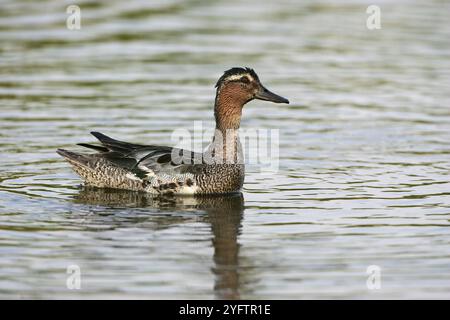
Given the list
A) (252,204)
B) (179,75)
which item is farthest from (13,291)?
(179,75)

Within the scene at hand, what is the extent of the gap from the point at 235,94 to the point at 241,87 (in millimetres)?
115

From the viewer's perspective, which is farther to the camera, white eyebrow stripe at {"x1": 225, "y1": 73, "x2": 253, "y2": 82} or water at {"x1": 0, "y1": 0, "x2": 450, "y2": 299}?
white eyebrow stripe at {"x1": 225, "y1": 73, "x2": 253, "y2": 82}

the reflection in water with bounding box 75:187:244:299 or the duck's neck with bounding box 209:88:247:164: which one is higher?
the duck's neck with bounding box 209:88:247:164

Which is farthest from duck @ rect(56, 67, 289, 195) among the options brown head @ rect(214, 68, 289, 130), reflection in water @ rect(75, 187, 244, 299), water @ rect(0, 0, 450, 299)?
water @ rect(0, 0, 450, 299)

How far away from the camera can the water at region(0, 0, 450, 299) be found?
9.54 meters

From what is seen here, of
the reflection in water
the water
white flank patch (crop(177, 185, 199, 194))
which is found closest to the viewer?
the water

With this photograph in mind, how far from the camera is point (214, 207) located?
12203mm

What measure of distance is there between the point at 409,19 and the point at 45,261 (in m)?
16.3

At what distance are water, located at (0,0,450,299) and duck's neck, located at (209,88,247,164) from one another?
1.85 ft

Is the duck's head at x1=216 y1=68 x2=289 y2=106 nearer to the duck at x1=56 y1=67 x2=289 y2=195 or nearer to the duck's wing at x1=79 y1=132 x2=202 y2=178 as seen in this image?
the duck at x1=56 y1=67 x2=289 y2=195

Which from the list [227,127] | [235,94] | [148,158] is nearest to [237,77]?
[235,94]

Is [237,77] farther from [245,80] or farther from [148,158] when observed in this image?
[148,158]

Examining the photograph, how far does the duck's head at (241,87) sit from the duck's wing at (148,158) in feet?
2.83
